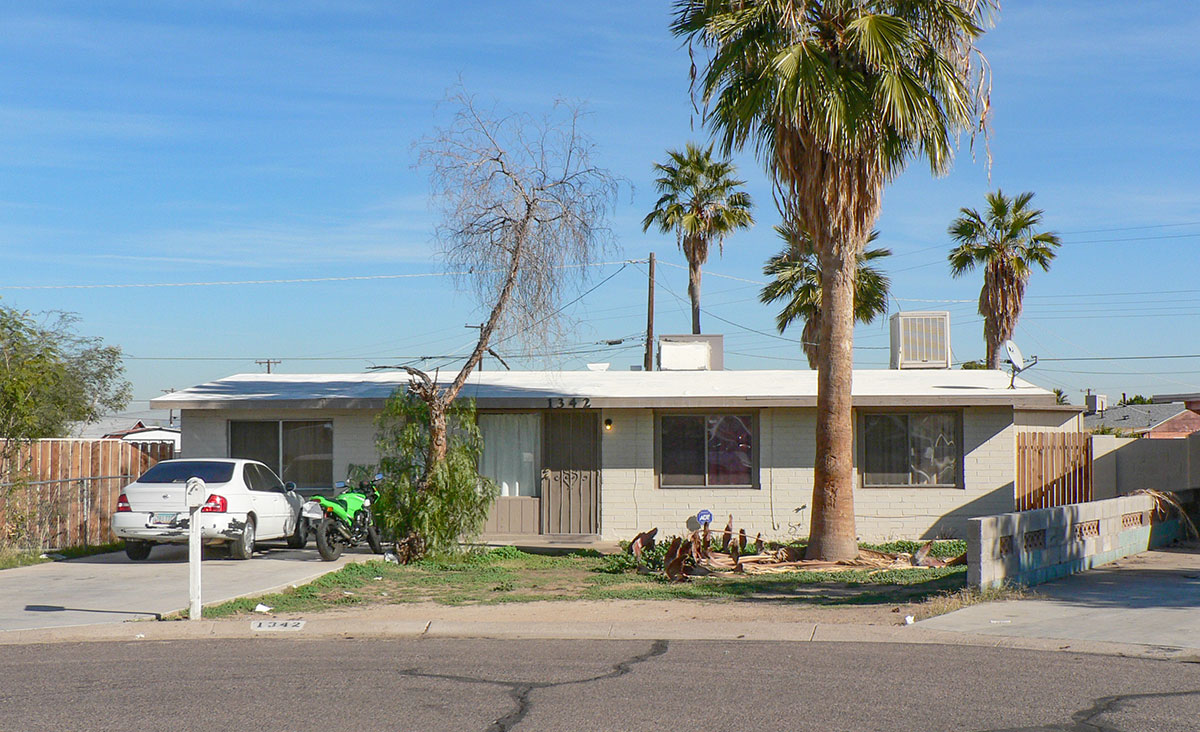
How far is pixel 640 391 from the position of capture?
19438 mm

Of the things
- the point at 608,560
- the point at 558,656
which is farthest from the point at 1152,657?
the point at 608,560

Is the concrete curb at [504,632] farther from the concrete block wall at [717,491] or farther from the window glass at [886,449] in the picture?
the window glass at [886,449]

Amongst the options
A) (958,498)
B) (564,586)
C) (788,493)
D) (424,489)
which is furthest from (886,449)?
(424,489)

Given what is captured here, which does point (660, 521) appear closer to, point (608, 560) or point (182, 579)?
point (608, 560)

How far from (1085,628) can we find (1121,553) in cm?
626

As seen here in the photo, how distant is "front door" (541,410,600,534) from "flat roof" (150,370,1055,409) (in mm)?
595

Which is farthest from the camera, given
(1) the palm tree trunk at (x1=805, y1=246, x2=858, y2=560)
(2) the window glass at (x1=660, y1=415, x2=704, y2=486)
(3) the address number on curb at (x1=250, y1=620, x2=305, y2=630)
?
(2) the window glass at (x1=660, y1=415, x2=704, y2=486)

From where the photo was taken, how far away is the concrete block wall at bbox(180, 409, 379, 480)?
64.0ft

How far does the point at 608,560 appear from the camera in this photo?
16188 mm

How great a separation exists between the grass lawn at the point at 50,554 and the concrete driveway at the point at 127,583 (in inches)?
9.7

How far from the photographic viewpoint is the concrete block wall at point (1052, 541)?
1182 centimetres

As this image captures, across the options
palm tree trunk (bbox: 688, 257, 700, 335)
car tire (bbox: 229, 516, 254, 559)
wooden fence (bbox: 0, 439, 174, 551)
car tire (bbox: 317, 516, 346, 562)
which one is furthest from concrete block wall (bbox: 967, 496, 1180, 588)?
palm tree trunk (bbox: 688, 257, 700, 335)

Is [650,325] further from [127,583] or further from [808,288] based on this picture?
[127,583]

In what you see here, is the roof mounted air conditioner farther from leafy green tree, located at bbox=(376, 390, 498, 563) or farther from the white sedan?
the white sedan
